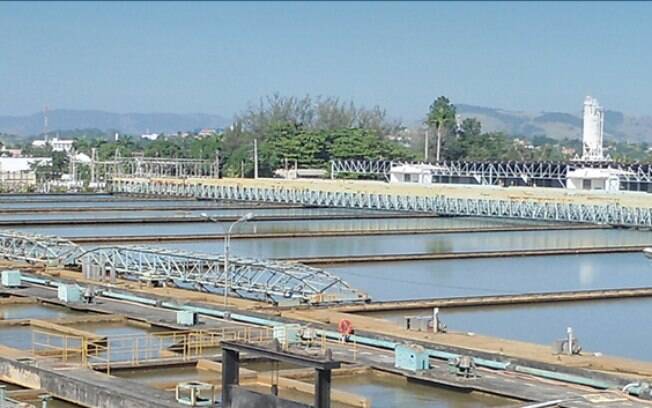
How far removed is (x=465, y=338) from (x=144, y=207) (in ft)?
161

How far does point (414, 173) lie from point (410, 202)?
1729 cm

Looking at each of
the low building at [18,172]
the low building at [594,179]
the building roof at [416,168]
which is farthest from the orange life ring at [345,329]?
the low building at [18,172]

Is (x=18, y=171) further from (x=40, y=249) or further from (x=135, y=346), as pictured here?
(x=135, y=346)

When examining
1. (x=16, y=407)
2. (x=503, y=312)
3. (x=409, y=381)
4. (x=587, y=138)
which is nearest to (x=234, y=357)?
(x=16, y=407)

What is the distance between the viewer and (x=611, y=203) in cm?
5953

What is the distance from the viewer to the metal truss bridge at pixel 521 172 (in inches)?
2950

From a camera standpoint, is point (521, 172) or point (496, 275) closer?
point (496, 275)

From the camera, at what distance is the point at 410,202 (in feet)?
232

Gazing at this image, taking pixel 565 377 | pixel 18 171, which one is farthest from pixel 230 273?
pixel 18 171

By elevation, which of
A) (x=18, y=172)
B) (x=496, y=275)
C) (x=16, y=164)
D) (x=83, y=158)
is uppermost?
(x=83, y=158)

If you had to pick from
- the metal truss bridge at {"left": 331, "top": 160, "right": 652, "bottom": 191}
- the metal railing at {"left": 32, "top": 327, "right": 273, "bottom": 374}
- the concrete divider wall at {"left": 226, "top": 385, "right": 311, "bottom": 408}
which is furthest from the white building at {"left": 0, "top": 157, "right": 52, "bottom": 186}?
the concrete divider wall at {"left": 226, "top": 385, "right": 311, "bottom": 408}

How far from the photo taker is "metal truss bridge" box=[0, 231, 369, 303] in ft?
96.6

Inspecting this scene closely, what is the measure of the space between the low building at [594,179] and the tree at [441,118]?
124ft

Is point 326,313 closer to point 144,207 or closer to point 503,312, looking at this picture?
point 503,312
